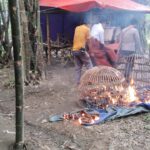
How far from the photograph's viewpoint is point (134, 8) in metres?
12.9

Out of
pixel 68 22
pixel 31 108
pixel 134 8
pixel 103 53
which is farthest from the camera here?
pixel 68 22

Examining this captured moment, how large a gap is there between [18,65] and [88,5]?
732cm

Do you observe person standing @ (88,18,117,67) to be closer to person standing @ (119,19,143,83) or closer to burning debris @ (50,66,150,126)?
person standing @ (119,19,143,83)

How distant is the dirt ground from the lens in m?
5.68

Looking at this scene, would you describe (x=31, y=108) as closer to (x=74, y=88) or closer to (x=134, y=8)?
(x=74, y=88)

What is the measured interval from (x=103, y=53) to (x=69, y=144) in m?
5.21

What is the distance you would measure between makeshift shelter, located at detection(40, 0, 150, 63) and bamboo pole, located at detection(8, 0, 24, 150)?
7111mm

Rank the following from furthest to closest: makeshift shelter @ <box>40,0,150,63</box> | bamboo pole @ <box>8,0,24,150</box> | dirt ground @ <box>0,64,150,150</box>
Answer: makeshift shelter @ <box>40,0,150,63</box> < dirt ground @ <box>0,64,150,150</box> < bamboo pole @ <box>8,0,24,150</box>

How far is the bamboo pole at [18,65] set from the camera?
477 centimetres

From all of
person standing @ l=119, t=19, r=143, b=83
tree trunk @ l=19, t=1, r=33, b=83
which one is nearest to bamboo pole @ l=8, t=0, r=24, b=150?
tree trunk @ l=19, t=1, r=33, b=83

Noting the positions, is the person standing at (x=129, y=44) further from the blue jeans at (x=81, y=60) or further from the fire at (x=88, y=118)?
the fire at (x=88, y=118)

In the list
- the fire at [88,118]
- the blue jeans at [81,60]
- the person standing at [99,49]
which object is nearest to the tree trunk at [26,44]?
the blue jeans at [81,60]

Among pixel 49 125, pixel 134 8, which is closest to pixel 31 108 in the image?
pixel 49 125

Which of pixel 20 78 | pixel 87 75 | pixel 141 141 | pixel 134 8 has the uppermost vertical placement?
pixel 134 8
